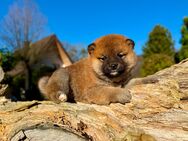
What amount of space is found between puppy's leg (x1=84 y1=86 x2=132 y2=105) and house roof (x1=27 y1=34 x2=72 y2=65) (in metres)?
27.2

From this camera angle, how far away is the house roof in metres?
33.8

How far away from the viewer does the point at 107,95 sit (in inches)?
245

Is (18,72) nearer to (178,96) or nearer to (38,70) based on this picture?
(38,70)

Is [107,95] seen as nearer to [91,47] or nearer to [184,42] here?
[91,47]

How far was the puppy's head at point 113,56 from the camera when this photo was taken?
6.75 m

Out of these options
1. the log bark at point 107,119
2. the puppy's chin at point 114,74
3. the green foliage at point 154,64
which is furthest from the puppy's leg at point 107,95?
the green foliage at point 154,64

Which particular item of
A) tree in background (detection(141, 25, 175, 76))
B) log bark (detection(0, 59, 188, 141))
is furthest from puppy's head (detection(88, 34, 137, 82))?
tree in background (detection(141, 25, 175, 76))

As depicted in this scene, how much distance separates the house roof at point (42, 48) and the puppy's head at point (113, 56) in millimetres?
26671

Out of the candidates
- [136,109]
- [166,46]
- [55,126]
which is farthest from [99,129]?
[166,46]

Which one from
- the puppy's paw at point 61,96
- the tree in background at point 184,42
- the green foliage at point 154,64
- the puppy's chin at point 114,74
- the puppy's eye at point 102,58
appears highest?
the tree in background at point 184,42

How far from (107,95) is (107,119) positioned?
3.33 feet

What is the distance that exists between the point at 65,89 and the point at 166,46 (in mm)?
20005

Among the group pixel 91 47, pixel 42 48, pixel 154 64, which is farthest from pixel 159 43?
pixel 91 47

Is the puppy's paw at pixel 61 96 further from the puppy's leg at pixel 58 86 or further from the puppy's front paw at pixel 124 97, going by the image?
the puppy's front paw at pixel 124 97
